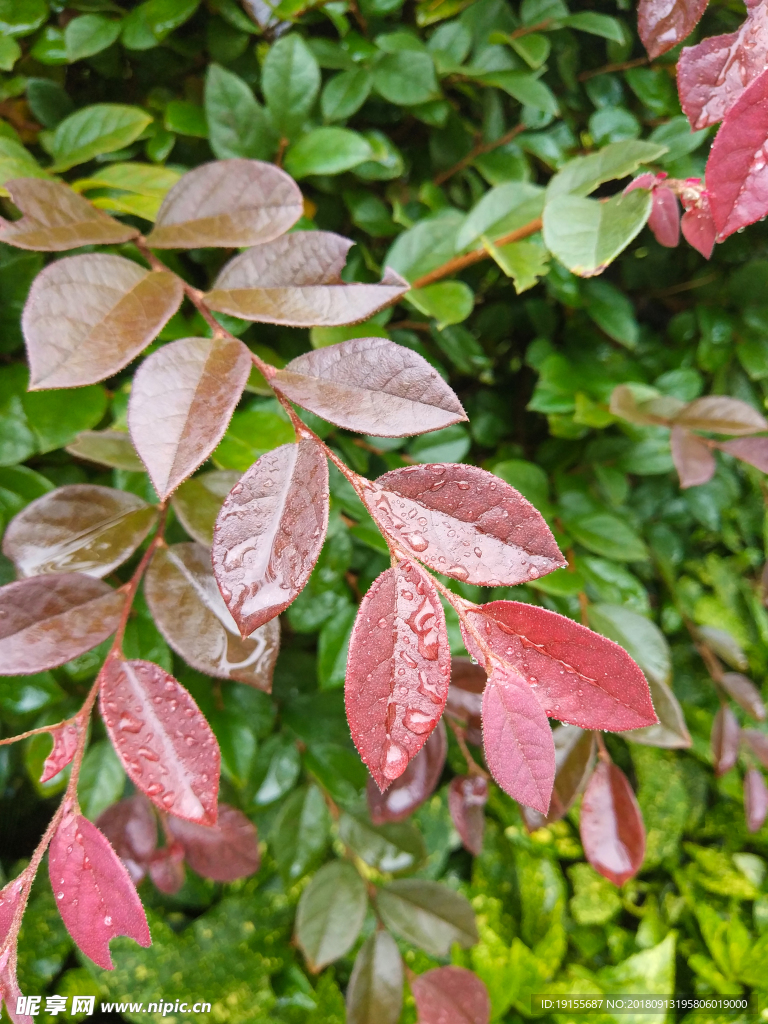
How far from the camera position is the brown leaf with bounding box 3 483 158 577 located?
0.47 metres

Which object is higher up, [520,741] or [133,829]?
[520,741]

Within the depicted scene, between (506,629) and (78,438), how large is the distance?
40cm

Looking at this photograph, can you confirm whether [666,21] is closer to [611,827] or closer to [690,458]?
[690,458]

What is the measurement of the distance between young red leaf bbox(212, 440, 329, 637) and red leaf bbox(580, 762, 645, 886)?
0.45m

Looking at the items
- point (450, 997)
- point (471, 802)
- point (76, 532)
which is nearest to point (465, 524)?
point (76, 532)

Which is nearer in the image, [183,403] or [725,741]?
[183,403]

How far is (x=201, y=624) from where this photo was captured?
46 centimetres

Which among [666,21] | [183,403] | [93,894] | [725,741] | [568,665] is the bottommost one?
[725,741]

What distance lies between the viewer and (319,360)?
37cm

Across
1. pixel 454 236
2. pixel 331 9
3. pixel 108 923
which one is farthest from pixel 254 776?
pixel 331 9

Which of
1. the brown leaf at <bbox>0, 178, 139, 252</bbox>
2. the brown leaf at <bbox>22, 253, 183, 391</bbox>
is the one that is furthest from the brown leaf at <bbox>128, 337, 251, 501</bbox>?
the brown leaf at <bbox>0, 178, 139, 252</bbox>

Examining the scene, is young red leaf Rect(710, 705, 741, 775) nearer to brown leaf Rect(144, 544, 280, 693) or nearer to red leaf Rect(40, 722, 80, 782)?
brown leaf Rect(144, 544, 280, 693)

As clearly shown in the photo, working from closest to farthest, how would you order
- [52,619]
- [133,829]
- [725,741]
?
[52,619] < [133,829] < [725,741]

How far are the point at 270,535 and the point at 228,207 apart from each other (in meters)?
0.30
